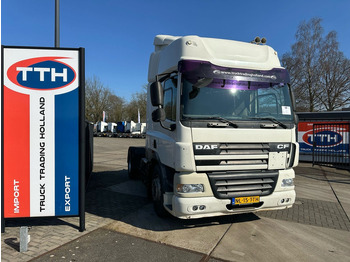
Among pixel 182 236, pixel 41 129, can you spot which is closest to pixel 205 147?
pixel 182 236

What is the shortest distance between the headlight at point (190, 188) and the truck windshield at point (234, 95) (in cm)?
106

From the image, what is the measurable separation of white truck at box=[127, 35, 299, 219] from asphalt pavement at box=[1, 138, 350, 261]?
1.38 ft

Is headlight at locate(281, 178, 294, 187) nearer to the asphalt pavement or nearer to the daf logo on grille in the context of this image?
the asphalt pavement

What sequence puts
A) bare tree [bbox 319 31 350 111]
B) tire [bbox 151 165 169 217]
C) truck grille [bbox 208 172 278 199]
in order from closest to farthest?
truck grille [bbox 208 172 278 199] → tire [bbox 151 165 169 217] → bare tree [bbox 319 31 350 111]

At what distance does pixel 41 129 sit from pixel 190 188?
2.40m

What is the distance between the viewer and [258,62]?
14.4 feet

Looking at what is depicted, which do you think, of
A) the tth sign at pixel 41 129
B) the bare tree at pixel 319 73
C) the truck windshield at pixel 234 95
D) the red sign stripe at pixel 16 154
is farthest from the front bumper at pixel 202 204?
the bare tree at pixel 319 73

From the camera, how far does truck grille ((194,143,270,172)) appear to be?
3.80 m

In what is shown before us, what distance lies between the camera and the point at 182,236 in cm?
393

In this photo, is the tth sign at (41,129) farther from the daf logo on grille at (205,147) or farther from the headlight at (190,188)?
the daf logo on grille at (205,147)

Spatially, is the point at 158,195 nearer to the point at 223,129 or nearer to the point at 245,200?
the point at 245,200

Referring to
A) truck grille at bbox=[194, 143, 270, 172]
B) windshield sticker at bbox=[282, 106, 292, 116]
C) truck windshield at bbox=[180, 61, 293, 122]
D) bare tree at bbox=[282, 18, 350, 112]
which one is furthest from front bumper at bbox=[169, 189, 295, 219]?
bare tree at bbox=[282, 18, 350, 112]

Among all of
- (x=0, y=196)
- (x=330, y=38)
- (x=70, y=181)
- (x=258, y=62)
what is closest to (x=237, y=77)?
(x=258, y=62)

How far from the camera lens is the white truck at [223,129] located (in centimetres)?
381
